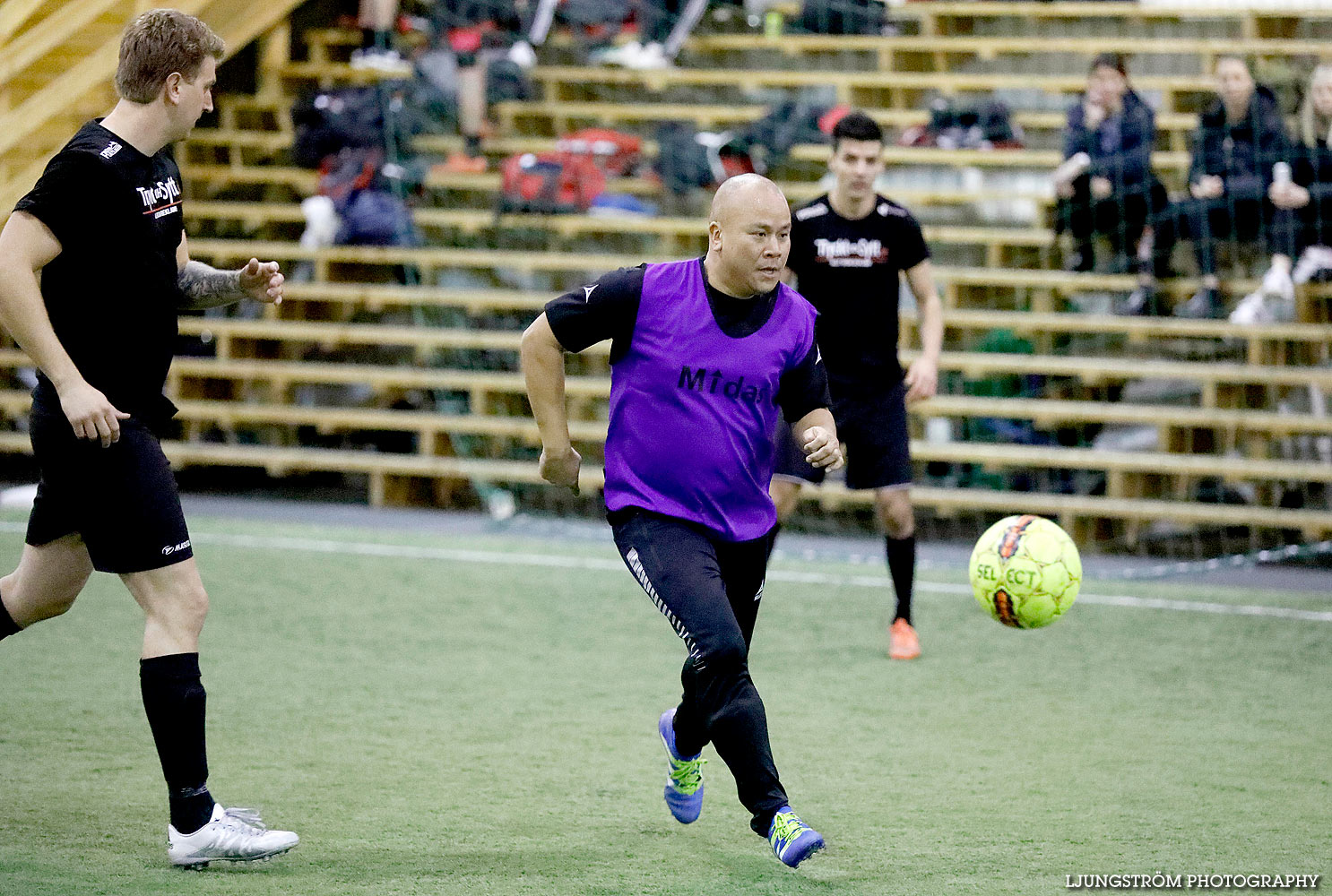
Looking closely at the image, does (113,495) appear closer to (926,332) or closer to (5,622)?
(5,622)

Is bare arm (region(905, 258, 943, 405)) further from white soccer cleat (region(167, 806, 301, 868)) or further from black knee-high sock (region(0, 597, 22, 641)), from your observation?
black knee-high sock (region(0, 597, 22, 641))

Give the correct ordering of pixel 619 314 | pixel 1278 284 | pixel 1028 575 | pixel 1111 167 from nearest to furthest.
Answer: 1. pixel 619 314
2. pixel 1028 575
3. pixel 1278 284
4. pixel 1111 167

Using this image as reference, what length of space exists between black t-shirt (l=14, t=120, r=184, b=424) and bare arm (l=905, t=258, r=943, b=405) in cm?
353

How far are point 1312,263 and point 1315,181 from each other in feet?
1.67

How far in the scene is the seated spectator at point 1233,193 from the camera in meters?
9.81

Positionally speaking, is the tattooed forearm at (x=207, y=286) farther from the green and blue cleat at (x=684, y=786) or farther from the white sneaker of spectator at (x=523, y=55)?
the white sneaker of spectator at (x=523, y=55)

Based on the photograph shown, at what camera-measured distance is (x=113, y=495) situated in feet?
13.0

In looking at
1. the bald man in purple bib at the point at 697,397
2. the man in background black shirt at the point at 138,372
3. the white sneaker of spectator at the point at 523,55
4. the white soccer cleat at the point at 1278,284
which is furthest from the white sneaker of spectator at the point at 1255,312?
the man in background black shirt at the point at 138,372

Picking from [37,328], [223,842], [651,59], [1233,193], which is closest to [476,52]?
[651,59]

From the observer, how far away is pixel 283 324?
38.8 ft

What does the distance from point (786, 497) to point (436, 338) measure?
17.5 feet

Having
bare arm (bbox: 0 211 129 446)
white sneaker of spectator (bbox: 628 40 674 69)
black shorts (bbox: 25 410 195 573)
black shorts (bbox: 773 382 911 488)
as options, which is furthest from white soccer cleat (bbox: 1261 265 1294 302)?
bare arm (bbox: 0 211 129 446)

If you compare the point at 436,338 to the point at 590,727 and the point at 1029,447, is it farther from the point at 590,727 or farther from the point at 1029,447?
the point at 590,727

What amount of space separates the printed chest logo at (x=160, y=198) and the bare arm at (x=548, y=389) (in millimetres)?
992
